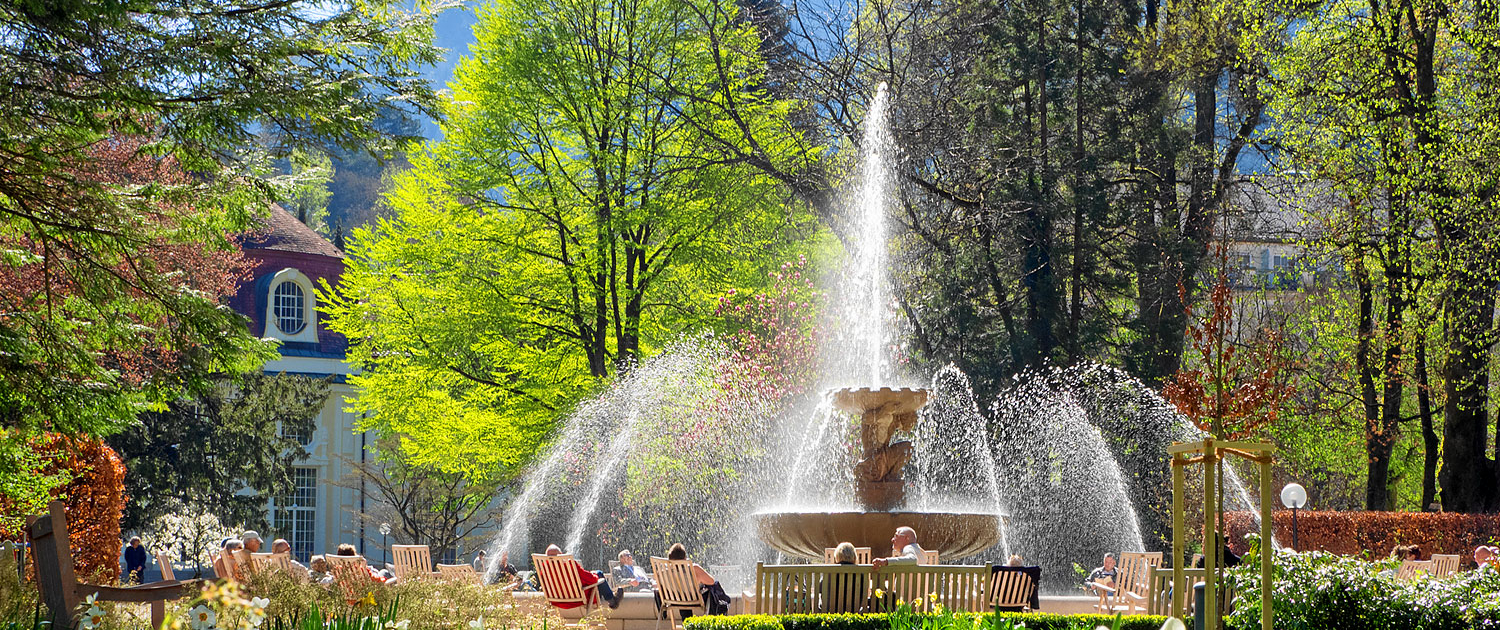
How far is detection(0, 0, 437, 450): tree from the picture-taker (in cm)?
795

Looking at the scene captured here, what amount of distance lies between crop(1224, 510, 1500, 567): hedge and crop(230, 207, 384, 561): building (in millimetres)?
29609

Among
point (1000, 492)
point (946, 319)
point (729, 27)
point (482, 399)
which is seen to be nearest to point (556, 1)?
point (729, 27)

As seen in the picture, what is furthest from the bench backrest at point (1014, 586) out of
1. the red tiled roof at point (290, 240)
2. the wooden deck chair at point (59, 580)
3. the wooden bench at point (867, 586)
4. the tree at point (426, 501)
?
the red tiled roof at point (290, 240)

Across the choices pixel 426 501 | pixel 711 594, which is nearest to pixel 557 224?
pixel 711 594

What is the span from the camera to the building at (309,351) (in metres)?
42.1

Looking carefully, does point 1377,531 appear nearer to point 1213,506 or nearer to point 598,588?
point 598,588

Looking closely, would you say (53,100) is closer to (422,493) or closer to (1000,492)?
(1000,492)

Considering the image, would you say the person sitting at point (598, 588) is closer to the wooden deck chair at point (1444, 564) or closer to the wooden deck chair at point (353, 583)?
the wooden deck chair at point (353, 583)

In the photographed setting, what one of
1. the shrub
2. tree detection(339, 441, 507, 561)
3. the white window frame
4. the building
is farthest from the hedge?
the white window frame

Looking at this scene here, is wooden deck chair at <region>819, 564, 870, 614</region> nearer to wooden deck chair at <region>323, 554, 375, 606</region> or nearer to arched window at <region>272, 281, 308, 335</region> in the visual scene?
wooden deck chair at <region>323, 554, 375, 606</region>

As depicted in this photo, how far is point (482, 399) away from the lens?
74.2ft

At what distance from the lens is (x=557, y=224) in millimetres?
23125

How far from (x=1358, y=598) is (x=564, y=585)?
6.93 m

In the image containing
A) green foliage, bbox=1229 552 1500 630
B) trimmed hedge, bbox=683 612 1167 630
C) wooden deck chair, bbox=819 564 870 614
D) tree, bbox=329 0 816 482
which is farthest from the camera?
tree, bbox=329 0 816 482
